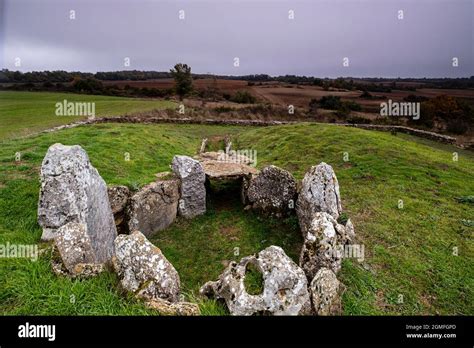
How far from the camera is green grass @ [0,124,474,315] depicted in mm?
5477

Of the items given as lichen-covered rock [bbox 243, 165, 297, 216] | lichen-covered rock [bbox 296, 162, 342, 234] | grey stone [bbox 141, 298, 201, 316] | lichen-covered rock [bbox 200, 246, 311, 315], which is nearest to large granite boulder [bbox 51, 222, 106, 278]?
A: grey stone [bbox 141, 298, 201, 316]

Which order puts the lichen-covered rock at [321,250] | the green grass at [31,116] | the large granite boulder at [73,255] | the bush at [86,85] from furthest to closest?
1. the bush at [86,85]
2. the green grass at [31,116]
3. the lichen-covered rock at [321,250]
4. the large granite boulder at [73,255]

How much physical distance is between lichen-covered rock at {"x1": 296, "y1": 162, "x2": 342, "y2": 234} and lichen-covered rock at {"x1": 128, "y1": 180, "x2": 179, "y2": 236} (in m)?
4.82

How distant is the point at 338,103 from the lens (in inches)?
1919

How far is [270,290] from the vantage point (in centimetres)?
509

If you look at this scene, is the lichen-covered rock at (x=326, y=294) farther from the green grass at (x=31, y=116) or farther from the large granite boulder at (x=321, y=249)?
the green grass at (x=31, y=116)

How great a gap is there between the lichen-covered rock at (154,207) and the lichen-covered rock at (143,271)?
4709mm

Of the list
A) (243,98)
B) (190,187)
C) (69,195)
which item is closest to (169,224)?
(190,187)

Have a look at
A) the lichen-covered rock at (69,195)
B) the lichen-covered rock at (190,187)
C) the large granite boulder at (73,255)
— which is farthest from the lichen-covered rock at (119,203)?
the large granite boulder at (73,255)

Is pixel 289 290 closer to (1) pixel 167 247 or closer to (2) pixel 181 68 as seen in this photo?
(1) pixel 167 247

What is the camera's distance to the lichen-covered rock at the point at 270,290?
4965 millimetres

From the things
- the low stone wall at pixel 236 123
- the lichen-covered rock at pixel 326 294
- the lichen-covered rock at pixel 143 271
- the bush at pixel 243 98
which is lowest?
the lichen-covered rock at pixel 326 294

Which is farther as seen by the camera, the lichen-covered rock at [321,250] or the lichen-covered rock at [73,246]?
the lichen-covered rock at [321,250]

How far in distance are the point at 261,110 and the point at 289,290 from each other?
38.5 metres
